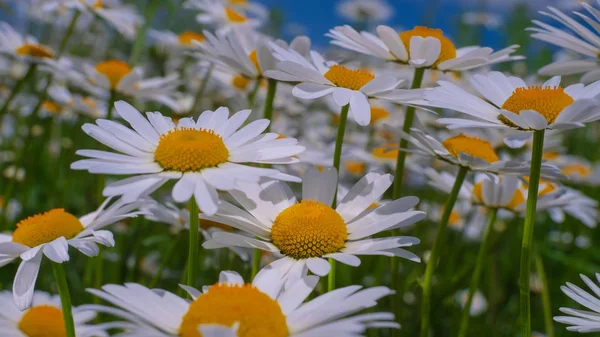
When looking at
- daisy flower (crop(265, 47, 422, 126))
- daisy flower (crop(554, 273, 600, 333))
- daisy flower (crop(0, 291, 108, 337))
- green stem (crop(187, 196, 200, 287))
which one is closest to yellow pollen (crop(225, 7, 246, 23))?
daisy flower (crop(265, 47, 422, 126))

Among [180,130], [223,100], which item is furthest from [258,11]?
[180,130]

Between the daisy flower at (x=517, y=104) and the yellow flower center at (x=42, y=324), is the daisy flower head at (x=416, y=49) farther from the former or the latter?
the yellow flower center at (x=42, y=324)

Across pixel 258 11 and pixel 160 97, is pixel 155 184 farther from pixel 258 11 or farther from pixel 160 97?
pixel 258 11

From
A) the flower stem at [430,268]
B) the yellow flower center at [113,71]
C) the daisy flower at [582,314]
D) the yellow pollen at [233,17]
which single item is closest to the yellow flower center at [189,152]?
the flower stem at [430,268]

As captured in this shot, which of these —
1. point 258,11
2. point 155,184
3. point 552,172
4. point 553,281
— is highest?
point 258,11

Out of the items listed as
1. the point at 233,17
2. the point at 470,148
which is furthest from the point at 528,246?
the point at 233,17

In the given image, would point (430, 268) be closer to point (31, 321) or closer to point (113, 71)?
point (31, 321)
